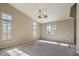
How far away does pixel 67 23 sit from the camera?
9203 millimetres

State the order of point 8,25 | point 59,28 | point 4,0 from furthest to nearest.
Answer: point 59,28 → point 8,25 → point 4,0

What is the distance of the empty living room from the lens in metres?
5.96

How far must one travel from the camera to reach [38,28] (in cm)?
1173

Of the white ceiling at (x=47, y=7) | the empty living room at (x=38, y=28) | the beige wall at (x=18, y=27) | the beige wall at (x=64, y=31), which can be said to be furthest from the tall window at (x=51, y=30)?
the white ceiling at (x=47, y=7)

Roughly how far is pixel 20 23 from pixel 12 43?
1.82 meters

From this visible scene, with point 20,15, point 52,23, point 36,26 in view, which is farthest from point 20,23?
point 52,23

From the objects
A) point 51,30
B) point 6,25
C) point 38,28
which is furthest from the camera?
point 38,28

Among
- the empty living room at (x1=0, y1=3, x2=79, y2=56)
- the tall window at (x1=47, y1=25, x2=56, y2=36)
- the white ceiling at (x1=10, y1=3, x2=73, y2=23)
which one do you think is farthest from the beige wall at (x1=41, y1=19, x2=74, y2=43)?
the white ceiling at (x1=10, y1=3, x2=73, y2=23)

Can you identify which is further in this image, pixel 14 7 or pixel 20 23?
pixel 20 23

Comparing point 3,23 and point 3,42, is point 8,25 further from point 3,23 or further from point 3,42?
point 3,42

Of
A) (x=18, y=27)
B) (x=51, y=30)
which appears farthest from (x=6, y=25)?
(x=51, y=30)

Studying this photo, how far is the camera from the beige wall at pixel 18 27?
22.6 ft

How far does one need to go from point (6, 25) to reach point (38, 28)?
5.17 metres

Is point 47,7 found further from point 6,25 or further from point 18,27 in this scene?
point 6,25
